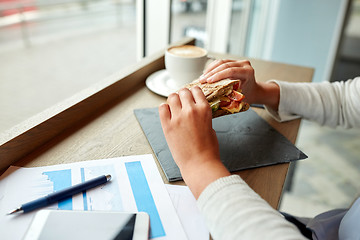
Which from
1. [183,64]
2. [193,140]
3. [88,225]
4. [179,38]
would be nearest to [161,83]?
[183,64]

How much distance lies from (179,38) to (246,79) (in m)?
1.20

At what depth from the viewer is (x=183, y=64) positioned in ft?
2.61

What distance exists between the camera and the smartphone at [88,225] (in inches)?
15.0

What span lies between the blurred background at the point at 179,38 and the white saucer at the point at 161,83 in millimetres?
382

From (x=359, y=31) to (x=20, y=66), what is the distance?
291 centimetres

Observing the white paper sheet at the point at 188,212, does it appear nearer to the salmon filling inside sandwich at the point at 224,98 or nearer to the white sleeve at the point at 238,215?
the white sleeve at the point at 238,215

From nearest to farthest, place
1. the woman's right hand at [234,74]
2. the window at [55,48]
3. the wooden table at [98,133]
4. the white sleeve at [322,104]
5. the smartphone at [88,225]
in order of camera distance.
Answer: the smartphone at [88,225]
the wooden table at [98,133]
the woman's right hand at [234,74]
the white sleeve at [322,104]
the window at [55,48]

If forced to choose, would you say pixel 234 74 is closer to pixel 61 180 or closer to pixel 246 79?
pixel 246 79

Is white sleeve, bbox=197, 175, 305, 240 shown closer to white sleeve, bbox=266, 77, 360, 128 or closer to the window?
white sleeve, bbox=266, 77, 360, 128

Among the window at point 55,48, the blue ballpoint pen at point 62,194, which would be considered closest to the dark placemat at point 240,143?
the blue ballpoint pen at point 62,194

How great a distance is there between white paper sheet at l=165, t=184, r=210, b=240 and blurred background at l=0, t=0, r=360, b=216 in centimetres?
38

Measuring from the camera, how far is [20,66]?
974mm

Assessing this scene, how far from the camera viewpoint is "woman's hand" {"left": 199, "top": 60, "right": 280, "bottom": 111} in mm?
668

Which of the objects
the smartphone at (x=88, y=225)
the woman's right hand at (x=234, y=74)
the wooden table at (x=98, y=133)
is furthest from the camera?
the woman's right hand at (x=234, y=74)
